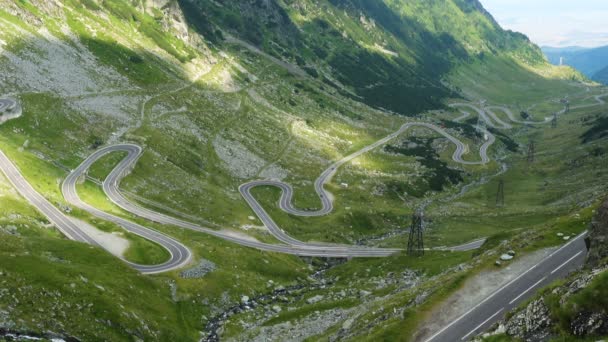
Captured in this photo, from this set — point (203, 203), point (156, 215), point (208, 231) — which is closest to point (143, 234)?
point (156, 215)

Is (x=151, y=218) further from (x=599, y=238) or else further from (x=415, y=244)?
(x=599, y=238)

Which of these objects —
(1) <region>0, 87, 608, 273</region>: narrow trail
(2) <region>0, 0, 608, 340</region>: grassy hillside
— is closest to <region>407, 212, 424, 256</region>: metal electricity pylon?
(2) <region>0, 0, 608, 340</region>: grassy hillside

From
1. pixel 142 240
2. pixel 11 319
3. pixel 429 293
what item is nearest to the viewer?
pixel 11 319

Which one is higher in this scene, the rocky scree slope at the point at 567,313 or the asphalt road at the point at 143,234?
the rocky scree slope at the point at 567,313

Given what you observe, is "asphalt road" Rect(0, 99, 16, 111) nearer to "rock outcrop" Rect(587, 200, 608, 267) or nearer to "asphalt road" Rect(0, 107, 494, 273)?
"asphalt road" Rect(0, 107, 494, 273)

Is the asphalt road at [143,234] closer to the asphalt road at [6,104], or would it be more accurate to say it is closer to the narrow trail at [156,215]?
the narrow trail at [156,215]

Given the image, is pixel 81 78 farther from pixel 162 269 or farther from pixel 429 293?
pixel 429 293

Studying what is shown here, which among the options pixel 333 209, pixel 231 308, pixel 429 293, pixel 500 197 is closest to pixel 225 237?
pixel 231 308

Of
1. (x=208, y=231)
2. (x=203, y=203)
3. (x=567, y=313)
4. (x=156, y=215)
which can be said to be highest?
(x=567, y=313)

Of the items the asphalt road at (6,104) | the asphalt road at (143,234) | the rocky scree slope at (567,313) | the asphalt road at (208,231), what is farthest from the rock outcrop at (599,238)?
the asphalt road at (6,104)
